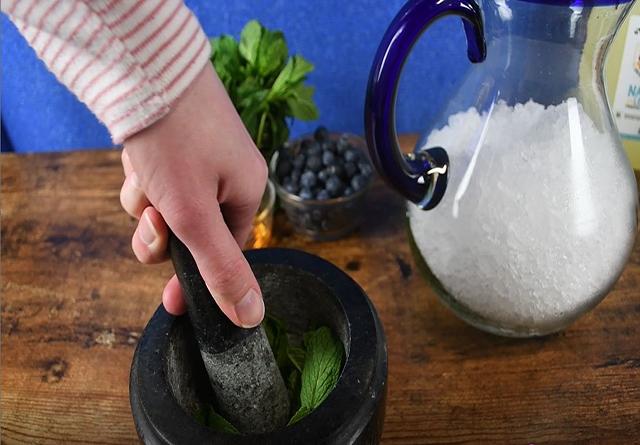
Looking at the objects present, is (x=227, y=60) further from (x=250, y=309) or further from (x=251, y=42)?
(x=250, y=309)

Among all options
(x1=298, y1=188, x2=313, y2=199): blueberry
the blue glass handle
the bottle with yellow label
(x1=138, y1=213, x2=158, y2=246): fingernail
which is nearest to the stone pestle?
(x1=138, y1=213, x2=158, y2=246): fingernail

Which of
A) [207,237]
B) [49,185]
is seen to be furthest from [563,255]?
[49,185]

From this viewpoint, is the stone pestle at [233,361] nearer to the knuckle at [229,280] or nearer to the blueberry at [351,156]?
the knuckle at [229,280]

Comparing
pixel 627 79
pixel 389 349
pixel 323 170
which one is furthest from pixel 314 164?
pixel 627 79

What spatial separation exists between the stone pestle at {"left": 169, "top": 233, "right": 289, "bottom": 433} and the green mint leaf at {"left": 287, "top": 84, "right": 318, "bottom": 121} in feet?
0.93

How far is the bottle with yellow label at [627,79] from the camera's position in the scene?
68cm

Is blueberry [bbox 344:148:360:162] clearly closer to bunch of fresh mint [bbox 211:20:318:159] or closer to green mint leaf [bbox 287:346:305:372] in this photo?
bunch of fresh mint [bbox 211:20:318:159]

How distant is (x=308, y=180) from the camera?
2.30 ft

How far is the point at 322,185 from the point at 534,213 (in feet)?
0.90

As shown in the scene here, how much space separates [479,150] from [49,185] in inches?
20.3

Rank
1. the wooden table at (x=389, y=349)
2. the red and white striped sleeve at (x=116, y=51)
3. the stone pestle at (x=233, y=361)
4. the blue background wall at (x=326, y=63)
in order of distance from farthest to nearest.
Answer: the blue background wall at (x=326, y=63) < the wooden table at (x=389, y=349) < the stone pestle at (x=233, y=361) < the red and white striped sleeve at (x=116, y=51)

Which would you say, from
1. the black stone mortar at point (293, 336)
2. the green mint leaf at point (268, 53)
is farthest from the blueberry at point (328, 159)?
the black stone mortar at point (293, 336)

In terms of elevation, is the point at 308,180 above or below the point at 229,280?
below

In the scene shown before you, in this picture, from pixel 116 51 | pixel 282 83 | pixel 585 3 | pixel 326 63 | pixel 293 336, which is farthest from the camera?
pixel 326 63
